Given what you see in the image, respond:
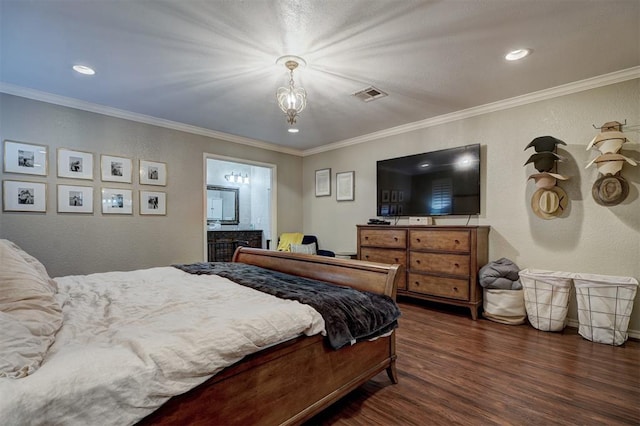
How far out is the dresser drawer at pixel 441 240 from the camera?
3.37 m

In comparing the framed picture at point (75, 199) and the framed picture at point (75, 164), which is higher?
the framed picture at point (75, 164)

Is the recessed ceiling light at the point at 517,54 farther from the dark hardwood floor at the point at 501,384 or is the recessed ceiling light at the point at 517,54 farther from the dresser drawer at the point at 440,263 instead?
the dark hardwood floor at the point at 501,384

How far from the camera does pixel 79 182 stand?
11.4 ft

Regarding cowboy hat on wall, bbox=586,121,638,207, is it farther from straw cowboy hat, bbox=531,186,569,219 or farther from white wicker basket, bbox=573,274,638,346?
white wicker basket, bbox=573,274,638,346

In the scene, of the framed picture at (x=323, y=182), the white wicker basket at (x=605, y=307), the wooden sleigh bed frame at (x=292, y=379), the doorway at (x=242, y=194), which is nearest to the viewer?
the wooden sleigh bed frame at (x=292, y=379)

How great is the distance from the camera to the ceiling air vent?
3.17 metres

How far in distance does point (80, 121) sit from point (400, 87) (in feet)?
12.5

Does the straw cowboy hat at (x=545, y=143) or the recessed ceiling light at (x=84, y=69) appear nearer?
the recessed ceiling light at (x=84, y=69)

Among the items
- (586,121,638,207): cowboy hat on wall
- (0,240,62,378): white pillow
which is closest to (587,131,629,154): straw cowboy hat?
(586,121,638,207): cowboy hat on wall

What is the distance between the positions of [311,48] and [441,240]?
259 cm

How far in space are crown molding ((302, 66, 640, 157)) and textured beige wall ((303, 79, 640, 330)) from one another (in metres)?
0.05

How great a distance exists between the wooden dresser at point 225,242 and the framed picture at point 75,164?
2.48 metres

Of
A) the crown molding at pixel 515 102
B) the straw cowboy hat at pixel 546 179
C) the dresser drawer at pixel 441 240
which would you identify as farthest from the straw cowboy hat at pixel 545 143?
the dresser drawer at pixel 441 240

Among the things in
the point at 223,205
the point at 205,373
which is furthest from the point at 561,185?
the point at 223,205
